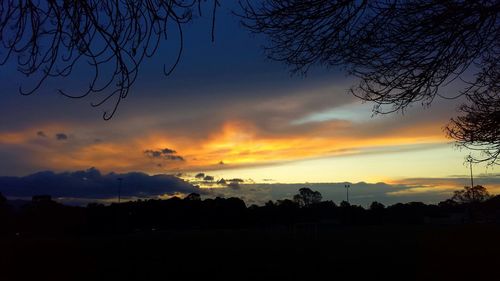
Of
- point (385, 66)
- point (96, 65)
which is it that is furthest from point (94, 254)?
point (96, 65)

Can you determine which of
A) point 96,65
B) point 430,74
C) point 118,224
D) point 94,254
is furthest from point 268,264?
point 118,224

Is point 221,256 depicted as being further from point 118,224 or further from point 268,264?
point 118,224

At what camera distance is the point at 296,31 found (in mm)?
5508

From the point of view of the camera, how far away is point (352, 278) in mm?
12430

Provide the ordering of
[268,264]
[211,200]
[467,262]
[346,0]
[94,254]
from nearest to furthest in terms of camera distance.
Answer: [346,0] < [467,262] < [268,264] < [94,254] < [211,200]

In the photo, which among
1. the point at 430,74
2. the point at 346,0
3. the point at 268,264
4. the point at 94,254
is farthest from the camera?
the point at 94,254

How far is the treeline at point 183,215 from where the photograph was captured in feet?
218

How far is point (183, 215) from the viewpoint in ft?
247

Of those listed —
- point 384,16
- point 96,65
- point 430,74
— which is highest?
point 384,16

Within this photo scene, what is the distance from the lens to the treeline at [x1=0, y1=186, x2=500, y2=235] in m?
66.3

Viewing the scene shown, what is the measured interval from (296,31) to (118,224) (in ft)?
229

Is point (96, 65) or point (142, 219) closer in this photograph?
point (96, 65)

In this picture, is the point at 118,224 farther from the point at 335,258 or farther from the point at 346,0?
the point at 346,0

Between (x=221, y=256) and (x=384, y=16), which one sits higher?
(x=384, y=16)
